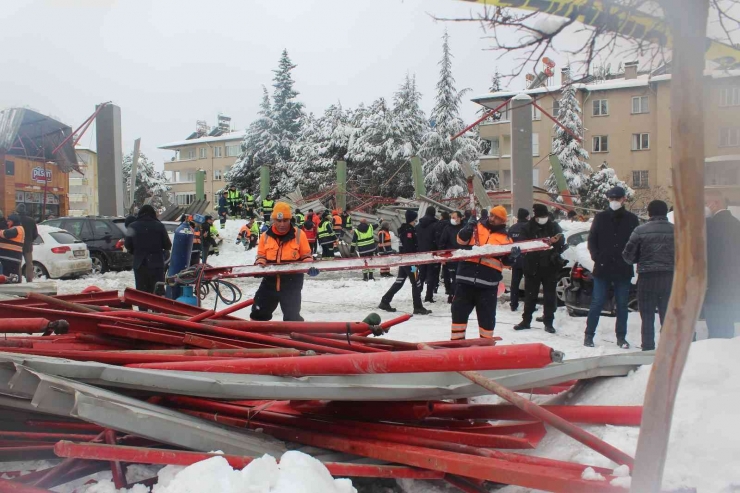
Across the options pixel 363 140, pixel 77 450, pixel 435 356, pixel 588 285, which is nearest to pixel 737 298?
pixel 588 285

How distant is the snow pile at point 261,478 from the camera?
2611 mm

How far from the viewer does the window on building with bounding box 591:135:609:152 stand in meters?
39.8

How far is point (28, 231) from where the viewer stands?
40.6ft

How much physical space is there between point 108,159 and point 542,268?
16870 mm

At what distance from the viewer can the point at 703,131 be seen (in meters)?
2.01

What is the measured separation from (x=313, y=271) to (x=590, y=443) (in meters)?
4.30

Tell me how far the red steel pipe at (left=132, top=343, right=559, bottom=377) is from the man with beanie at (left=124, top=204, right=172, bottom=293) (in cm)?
568

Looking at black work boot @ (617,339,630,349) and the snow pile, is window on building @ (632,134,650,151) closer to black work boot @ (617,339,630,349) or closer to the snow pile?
black work boot @ (617,339,630,349)

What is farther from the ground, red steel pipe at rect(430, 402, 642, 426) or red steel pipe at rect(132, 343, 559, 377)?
red steel pipe at rect(132, 343, 559, 377)

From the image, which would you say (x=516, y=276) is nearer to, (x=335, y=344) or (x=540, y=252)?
(x=540, y=252)

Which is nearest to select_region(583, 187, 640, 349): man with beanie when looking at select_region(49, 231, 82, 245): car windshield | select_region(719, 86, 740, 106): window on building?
select_region(719, 86, 740, 106): window on building

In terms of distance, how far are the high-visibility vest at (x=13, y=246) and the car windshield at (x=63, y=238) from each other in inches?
119

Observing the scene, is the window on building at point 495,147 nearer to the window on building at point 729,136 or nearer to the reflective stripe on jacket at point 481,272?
the reflective stripe on jacket at point 481,272

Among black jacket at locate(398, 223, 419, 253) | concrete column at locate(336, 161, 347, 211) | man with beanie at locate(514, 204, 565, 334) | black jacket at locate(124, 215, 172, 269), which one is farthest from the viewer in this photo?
concrete column at locate(336, 161, 347, 211)
